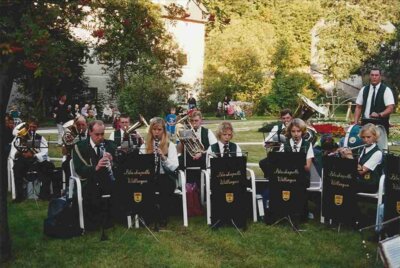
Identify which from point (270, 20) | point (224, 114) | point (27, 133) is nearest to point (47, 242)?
point (27, 133)

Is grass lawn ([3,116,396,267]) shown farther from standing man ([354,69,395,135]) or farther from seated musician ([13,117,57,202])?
standing man ([354,69,395,135])

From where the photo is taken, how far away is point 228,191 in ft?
23.3

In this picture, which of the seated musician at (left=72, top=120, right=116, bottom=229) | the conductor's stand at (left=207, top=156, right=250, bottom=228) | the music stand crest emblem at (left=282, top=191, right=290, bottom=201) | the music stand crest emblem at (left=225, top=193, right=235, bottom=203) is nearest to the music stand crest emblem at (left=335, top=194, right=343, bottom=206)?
the music stand crest emblem at (left=282, top=191, right=290, bottom=201)

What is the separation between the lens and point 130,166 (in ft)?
22.0

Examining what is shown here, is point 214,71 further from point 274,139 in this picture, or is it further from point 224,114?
point 274,139

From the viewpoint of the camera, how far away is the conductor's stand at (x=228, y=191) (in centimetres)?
700

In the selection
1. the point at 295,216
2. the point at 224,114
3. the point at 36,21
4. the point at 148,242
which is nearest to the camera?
the point at 36,21

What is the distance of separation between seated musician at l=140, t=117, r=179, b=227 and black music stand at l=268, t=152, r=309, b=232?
1490 millimetres

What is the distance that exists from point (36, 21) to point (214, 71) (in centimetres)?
3359

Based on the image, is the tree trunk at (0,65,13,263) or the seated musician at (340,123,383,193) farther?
the seated musician at (340,123,383,193)

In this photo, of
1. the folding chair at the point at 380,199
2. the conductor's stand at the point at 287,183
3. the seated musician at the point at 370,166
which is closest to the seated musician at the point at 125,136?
the conductor's stand at the point at 287,183

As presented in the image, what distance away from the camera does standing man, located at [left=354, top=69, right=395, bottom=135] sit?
27.0 ft

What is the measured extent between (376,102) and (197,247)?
4114 mm

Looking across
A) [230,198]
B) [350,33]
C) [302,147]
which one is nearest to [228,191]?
[230,198]
